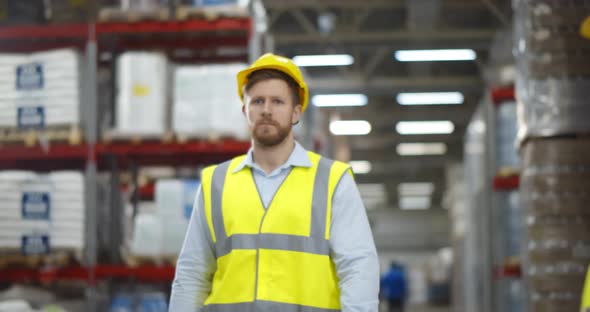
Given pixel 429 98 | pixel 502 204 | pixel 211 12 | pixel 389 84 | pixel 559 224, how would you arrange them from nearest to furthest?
pixel 559 224
pixel 211 12
pixel 502 204
pixel 389 84
pixel 429 98

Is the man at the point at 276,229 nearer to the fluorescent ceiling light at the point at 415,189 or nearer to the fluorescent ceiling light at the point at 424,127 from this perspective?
the fluorescent ceiling light at the point at 424,127

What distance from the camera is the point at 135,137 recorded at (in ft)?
25.2

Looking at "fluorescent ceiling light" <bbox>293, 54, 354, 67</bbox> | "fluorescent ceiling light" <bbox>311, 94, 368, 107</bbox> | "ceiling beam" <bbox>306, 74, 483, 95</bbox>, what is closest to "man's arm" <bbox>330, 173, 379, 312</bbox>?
"fluorescent ceiling light" <bbox>293, 54, 354, 67</bbox>

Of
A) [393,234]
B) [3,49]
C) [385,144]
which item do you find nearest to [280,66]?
[3,49]

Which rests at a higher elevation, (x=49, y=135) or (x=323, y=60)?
(x=323, y=60)

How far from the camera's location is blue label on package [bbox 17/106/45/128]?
770 centimetres

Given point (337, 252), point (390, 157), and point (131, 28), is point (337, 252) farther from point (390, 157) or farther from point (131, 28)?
point (390, 157)

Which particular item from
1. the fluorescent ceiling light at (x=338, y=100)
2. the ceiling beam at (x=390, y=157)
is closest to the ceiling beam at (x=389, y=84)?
the fluorescent ceiling light at (x=338, y=100)

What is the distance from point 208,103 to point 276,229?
4.58 m

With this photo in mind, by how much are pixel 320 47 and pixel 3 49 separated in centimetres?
885

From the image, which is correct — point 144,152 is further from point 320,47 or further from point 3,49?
point 320,47

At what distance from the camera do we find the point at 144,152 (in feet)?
25.3

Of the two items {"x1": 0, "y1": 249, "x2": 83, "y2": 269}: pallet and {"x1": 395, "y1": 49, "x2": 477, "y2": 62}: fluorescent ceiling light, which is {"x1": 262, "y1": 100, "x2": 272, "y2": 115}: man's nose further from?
{"x1": 395, "y1": 49, "x2": 477, "y2": 62}: fluorescent ceiling light

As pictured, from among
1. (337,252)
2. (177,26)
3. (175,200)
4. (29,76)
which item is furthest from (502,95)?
(337,252)
